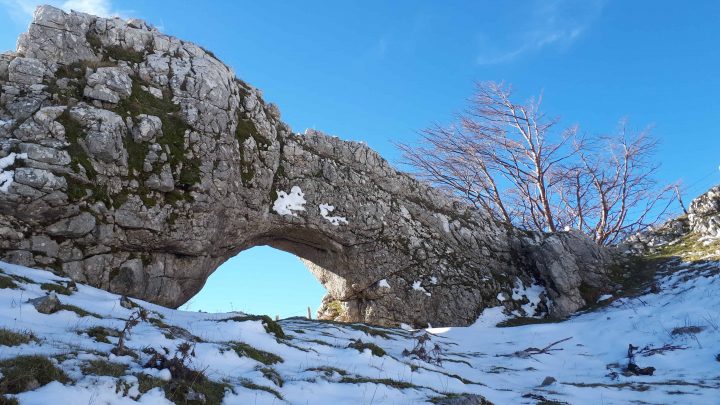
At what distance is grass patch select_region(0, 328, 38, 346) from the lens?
518 centimetres

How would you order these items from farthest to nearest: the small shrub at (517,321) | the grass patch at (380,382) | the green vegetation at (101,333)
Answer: the small shrub at (517,321) < the grass patch at (380,382) < the green vegetation at (101,333)

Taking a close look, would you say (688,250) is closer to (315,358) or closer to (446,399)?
(446,399)

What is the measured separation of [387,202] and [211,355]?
1478cm

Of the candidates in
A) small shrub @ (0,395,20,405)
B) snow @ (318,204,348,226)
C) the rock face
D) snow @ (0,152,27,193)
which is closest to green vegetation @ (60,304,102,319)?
small shrub @ (0,395,20,405)

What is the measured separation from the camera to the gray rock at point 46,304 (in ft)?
22.9

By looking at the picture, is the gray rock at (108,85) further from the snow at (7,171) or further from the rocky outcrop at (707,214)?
A: the rocky outcrop at (707,214)

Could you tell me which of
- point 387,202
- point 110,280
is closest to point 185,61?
point 110,280

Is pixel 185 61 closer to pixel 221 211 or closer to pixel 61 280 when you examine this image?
pixel 221 211

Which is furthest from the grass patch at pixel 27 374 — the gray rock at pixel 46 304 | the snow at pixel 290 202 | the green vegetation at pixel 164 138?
the snow at pixel 290 202

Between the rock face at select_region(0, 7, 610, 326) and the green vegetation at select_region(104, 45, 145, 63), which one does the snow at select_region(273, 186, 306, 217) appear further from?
the green vegetation at select_region(104, 45, 145, 63)

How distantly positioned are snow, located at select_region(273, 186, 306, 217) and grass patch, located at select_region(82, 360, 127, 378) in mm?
12221

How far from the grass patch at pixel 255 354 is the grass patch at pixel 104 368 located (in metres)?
2.22

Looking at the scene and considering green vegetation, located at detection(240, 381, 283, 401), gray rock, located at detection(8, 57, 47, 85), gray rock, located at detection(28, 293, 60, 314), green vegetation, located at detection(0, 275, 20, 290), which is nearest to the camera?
green vegetation, located at detection(240, 381, 283, 401)

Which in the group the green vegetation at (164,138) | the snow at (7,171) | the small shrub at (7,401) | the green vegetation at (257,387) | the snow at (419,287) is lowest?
the green vegetation at (257,387)
